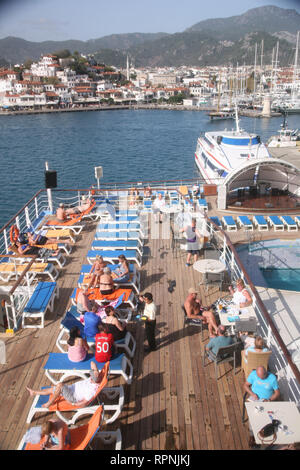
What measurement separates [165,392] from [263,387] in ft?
4.47

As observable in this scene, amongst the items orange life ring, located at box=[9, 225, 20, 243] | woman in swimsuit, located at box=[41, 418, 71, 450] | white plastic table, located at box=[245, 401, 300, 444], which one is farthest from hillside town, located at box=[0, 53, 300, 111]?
woman in swimsuit, located at box=[41, 418, 71, 450]

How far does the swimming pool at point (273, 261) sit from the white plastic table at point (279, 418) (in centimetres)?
824

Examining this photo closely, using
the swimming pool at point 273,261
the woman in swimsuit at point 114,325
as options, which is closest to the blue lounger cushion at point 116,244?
the woman in swimsuit at point 114,325

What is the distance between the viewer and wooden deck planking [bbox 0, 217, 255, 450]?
4602mm

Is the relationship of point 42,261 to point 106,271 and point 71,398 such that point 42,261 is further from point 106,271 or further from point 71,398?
point 71,398

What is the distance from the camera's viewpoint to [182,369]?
19.0 ft

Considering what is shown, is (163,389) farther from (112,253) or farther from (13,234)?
(13,234)

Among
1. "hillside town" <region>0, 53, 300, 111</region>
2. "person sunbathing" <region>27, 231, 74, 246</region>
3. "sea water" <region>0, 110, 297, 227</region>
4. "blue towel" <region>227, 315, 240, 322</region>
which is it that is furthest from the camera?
"hillside town" <region>0, 53, 300, 111</region>

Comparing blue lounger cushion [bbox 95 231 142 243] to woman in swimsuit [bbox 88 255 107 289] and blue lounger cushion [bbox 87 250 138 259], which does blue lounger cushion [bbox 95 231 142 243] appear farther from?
woman in swimsuit [bbox 88 255 107 289]

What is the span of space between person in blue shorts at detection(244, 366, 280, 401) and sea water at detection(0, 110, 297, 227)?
2676 cm

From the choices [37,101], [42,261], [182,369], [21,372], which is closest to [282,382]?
[182,369]

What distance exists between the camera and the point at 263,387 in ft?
A: 15.7

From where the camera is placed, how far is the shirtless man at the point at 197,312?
20.7 ft
